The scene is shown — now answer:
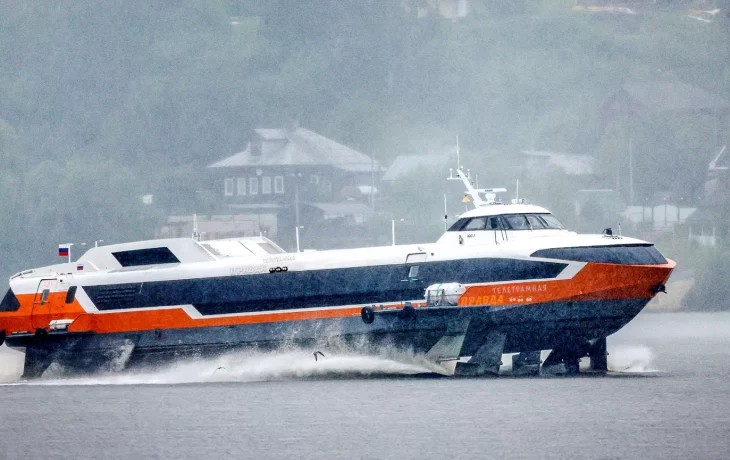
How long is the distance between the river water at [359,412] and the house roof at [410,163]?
281 feet

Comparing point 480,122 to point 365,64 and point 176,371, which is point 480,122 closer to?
point 365,64

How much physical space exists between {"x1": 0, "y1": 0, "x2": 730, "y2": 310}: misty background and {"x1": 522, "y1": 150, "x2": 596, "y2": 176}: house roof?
1.53 metres

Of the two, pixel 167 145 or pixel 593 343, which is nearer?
pixel 593 343

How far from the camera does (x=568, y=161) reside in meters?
135

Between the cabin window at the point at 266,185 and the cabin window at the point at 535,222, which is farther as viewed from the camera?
the cabin window at the point at 266,185

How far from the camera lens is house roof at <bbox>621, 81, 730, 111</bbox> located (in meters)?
146

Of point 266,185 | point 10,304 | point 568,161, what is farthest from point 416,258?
point 568,161

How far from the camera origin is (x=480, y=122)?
512 feet

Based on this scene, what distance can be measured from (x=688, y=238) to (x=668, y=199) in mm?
22263

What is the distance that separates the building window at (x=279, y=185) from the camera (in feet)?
429

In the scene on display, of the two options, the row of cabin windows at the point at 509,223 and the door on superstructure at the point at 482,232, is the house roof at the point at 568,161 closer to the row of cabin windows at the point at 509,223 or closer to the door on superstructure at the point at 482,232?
the row of cabin windows at the point at 509,223

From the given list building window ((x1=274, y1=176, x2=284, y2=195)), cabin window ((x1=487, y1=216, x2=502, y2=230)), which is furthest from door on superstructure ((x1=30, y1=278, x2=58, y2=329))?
building window ((x1=274, y1=176, x2=284, y2=195))

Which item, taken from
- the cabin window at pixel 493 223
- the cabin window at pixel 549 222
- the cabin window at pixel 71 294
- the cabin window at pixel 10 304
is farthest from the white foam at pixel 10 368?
the cabin window at pixel 549 222

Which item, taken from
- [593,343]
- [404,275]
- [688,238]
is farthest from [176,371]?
[688,238]
